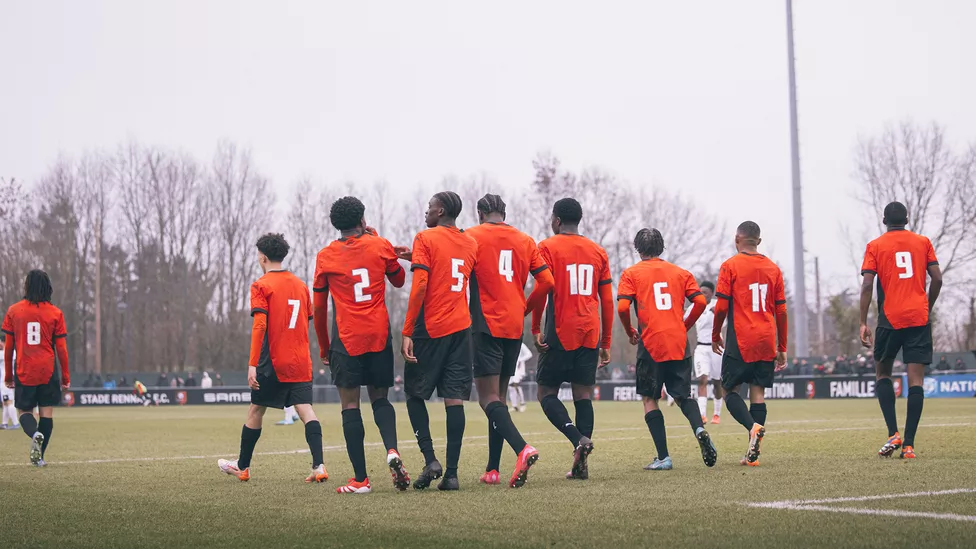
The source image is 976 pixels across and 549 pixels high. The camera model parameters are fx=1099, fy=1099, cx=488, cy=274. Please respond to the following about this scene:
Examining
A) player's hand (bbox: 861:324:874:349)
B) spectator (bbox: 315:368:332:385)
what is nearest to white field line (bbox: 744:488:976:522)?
player's hand (bbox: 861:324:874:349)

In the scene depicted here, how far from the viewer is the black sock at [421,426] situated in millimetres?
8156

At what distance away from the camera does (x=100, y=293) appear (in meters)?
66.8

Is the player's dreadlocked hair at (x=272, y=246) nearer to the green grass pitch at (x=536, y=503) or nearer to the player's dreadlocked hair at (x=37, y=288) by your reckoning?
the green grass pitch at (x=536, y=503)

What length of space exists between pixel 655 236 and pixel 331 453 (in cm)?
492

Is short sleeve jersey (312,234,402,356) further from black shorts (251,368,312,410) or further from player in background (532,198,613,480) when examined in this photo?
player in background (532,198,613,480)

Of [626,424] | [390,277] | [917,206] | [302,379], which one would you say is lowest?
[626,424]

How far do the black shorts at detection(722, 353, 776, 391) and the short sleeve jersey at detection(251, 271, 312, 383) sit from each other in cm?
383

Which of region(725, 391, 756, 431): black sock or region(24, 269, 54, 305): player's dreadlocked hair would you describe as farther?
region(24, 269, 54, 305): player's dreadlocked hair

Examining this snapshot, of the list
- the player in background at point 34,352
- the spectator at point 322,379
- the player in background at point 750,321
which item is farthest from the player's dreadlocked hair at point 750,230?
the spectator at point 322,379

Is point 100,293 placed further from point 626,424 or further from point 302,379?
point 302,379

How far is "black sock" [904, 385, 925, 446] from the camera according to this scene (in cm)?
994

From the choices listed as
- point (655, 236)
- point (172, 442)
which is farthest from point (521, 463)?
point (172, 442)

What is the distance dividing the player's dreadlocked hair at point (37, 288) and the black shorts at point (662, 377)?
6636 mm

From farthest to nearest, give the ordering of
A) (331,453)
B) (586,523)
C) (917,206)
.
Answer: (917,206)
(331,453)
(586,523)
